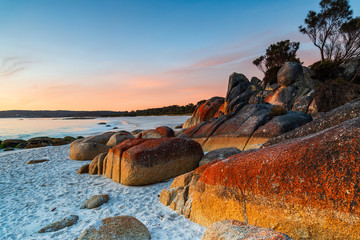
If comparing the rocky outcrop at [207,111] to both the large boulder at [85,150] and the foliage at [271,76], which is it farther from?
the foliage at [271,76]

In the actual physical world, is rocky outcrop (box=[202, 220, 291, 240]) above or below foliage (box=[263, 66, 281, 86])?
below

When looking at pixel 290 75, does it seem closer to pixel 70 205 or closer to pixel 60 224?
pixel 70 205

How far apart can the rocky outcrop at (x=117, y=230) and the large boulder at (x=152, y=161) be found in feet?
8.37

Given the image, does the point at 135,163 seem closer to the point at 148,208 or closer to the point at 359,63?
the point at 148,208

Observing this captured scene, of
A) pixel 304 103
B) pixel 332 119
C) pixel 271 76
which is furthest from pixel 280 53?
pixel 332 119

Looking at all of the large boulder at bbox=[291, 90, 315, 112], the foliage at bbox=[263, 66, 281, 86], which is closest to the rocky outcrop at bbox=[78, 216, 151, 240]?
the large boulder at bbox=[291, 90, 315, 112]

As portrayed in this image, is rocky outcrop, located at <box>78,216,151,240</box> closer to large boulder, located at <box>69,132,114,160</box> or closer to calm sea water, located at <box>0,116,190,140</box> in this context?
large boulder, located at <box>69,132,114,160</box>

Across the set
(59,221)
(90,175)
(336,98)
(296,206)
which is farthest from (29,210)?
(336,98)

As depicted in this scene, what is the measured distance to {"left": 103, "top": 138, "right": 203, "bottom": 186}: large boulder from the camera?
6.25m

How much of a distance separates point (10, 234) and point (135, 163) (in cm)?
317

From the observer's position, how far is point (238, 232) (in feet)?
8.10

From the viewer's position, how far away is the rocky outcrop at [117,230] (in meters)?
3.35

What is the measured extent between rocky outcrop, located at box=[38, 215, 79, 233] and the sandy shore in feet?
0.40

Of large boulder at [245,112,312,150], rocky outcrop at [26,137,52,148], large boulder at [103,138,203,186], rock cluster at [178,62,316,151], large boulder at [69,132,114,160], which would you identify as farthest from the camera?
rocky outcrop at [26,137,52,148]
